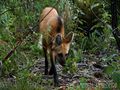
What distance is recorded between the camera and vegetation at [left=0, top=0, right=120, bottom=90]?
7.52m

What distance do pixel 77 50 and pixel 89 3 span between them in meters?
2.34

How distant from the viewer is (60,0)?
19.1 ft

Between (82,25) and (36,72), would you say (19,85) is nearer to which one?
(36,72)

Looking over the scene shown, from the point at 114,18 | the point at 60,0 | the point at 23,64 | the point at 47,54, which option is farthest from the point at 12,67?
the point at 60,0

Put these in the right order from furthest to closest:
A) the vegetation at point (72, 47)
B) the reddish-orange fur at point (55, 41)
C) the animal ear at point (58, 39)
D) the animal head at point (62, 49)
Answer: the animal head at point (62, 49) < the reddish-orange fur at point (55, 41) < the animal ear at point (58, 39) < the vegetation at point (72, 47)

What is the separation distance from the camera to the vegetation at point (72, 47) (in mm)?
7516

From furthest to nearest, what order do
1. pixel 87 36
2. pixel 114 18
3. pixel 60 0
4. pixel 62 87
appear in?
pixel 87 36
pixel 62 87
pixel 114 18
pixel 60 0

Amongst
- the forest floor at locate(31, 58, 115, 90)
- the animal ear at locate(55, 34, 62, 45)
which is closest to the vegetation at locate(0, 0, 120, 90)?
the forest floor at locate(31, 58, 115, 90)

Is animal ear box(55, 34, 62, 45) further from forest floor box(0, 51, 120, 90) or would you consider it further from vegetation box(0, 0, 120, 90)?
forest floor box(0, 51, 120, 90)

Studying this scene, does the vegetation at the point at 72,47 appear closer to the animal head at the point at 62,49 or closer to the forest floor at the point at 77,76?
the forest floor at the point at 77,76

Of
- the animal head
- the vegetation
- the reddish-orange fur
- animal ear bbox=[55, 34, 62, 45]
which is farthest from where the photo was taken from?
the animal head

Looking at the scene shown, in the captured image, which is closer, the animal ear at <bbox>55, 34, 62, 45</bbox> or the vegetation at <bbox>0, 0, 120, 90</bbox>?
the vegetation at <bbox>0, 0, 120, 90</bbox>

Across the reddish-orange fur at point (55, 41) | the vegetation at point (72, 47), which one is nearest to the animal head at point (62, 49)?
the reddish-orange fur at point (55, 41)

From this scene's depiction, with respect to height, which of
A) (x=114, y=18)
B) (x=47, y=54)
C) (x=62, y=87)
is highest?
(x=114, y=18)
